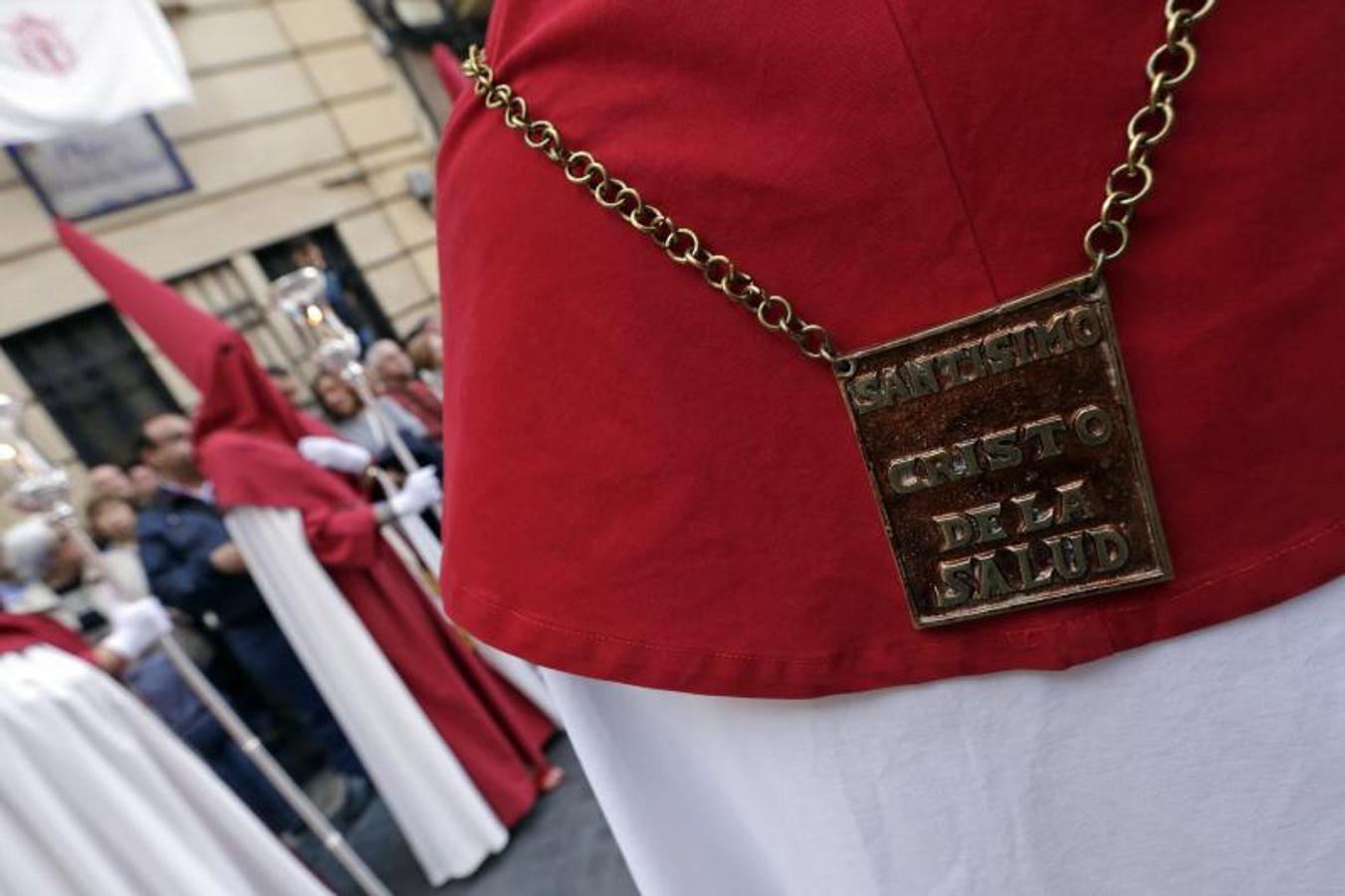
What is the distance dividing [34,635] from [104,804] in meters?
0.41

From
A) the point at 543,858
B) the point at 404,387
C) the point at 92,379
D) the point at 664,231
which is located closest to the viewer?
the point at 664,231

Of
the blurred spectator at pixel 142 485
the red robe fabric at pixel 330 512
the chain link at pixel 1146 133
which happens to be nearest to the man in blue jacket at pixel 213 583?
the blurred spectator at pixel 142 485

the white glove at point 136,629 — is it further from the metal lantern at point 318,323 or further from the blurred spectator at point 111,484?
the blurred spectator at point 111,484

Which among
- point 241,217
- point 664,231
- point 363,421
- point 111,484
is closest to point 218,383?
point 363,421

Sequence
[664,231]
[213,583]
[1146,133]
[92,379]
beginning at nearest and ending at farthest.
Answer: [1146,133] → [664,231] → [213,583] → [92,379]

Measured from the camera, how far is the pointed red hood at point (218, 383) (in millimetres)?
2178

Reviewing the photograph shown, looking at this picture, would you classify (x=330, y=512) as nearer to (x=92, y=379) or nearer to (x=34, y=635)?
(x=34, y=635)

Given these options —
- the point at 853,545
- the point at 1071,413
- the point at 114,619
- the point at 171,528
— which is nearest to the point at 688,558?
the point at 853,545

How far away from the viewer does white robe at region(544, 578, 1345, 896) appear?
0.40 meters

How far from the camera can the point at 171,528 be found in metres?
2.76

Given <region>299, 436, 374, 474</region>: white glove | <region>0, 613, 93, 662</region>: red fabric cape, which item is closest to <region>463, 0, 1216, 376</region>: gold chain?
<region>0, 613, 93, 662</region>: red fabric cape

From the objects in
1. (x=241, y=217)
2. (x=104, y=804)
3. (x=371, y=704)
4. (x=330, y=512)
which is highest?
(x=241, y=217)

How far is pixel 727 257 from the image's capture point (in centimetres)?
46

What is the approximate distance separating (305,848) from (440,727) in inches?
34.7
